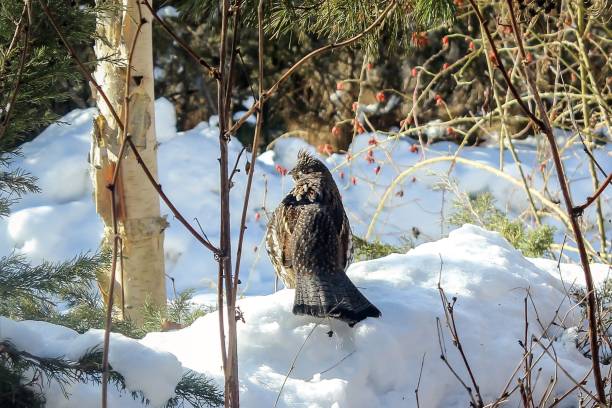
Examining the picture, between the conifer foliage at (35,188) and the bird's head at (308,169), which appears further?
the bird's head at (308,169)

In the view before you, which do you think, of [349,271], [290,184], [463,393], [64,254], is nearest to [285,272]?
[349,271]

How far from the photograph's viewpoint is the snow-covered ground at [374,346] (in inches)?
91.9

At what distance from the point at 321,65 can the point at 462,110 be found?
174 centimetres

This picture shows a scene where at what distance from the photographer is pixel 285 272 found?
4.06 meters

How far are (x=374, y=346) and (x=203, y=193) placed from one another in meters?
6.16

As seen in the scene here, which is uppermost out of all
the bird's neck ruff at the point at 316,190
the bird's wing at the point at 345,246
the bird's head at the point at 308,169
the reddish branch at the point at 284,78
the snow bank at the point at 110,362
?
the bird's head at the point at 308,169

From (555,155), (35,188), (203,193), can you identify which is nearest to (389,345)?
(35,188)

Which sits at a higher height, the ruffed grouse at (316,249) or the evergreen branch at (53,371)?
the ruffed grouse at (316,249)

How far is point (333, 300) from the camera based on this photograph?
3219mm

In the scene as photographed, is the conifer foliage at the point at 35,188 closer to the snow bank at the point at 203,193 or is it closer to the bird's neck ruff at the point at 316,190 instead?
the bird's neck ruff at the point at 316,190

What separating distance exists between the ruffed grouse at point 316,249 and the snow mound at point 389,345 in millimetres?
67

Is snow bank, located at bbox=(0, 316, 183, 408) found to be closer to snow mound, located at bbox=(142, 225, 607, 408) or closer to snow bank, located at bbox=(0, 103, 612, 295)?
snow mound, located at bbox=(142, 225, 607, 408)

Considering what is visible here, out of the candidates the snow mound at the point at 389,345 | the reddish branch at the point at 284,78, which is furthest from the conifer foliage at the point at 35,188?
the reddish branch at the point at 284,78

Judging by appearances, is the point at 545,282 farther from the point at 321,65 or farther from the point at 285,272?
the point at 321,65
